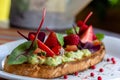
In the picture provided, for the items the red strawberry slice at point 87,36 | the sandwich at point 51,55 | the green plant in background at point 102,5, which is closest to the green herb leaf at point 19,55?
the sandwich at point 51,55

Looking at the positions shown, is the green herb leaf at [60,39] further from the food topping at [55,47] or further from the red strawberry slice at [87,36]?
the red strawberry slice at [87,36]

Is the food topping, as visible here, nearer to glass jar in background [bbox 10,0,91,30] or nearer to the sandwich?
the sandwich

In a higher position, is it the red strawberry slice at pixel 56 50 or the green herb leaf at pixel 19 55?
the red strawberry slice at pixel 56 50

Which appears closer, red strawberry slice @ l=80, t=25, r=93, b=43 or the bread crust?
the bread crust

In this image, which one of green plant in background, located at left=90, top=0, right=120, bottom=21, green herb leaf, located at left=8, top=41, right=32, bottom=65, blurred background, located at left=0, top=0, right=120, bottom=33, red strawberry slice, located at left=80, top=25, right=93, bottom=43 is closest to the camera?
green herb leaf, located at left=8, top=41, right=32, bottom=65

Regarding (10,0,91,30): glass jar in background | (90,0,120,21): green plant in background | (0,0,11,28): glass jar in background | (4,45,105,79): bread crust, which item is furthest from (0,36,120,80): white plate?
(90,0,120,21): green plant in background

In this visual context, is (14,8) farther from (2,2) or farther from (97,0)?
(97,0)

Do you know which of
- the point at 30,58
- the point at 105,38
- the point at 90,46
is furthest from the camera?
the point at 105,38

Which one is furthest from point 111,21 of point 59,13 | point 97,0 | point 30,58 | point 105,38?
point 30,58
